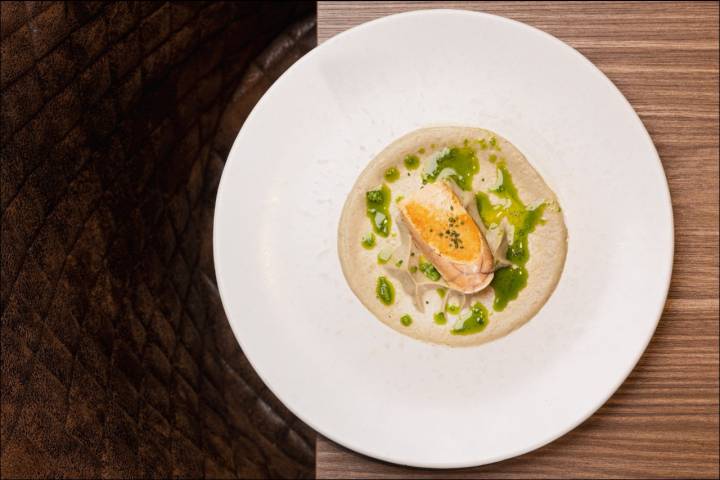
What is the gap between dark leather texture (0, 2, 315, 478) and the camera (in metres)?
1.32

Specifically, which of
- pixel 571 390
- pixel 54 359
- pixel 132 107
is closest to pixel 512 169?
pixel 571 390

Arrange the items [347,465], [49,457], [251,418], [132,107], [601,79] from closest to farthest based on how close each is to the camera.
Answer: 1. [49,457]
2. [601,79]
3. [347,465]
4. [132,107]
5. [251,418]

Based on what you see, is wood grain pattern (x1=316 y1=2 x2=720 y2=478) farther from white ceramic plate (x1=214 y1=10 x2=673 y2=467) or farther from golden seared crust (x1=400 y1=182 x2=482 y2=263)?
golden seared crust (x1=400 y1=182 x2=482 y2=263)

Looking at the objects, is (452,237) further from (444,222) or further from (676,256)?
(676,256)

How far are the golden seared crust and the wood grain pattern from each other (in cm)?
46

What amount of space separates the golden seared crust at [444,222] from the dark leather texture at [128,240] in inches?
26.8

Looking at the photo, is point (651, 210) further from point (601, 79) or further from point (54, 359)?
point (54, 359)

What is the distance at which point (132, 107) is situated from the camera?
1631mm

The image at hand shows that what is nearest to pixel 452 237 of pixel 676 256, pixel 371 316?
pixel 371 316

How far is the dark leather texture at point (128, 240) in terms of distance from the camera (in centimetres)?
132

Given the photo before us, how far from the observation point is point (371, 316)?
5.01 feet

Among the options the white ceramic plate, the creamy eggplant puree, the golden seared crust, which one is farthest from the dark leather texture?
the golden seared crust

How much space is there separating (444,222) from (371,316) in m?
0.32

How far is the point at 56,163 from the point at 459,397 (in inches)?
42.3
